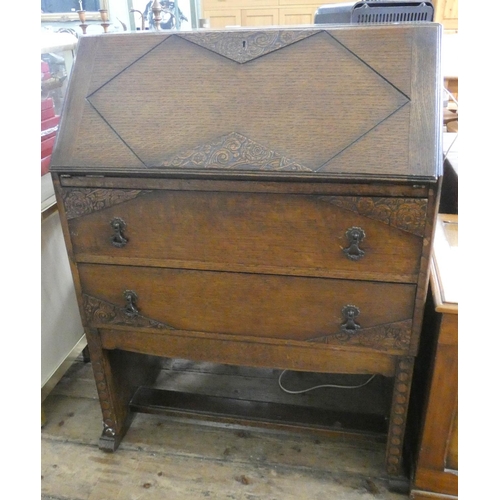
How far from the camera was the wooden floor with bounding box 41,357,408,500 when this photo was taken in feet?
4.30

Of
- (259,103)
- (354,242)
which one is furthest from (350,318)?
(259,103)

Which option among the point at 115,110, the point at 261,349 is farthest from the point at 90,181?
the point at 261,349

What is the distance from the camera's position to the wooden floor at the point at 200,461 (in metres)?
1.31

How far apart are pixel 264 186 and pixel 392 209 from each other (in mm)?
261

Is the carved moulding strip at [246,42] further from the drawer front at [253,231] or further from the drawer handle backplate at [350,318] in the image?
the drawer handle backplate at [350,318]

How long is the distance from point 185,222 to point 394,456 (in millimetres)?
842

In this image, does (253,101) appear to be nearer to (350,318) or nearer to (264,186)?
(264,186)

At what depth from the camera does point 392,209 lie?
95cm

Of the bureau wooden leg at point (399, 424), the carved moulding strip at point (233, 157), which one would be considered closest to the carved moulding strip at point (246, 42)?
the carved moulding strip at point (233, 157)

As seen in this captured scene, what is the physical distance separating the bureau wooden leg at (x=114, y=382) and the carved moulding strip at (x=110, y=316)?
0.06m

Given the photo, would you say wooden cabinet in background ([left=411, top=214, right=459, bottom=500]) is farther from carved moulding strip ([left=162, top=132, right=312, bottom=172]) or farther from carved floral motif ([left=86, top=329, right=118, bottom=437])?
carved floral motif ([left=86, top=329, right=118, bottom=437])

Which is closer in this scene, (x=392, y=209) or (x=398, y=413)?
(x=392, y=209)

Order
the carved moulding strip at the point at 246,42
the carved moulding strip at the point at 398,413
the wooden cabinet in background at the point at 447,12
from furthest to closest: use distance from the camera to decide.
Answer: the wooden cabinet in background at the point at 447,12, the carved moulding strip at the point at 398,413, the carved moulding strip at the point at 246,42
